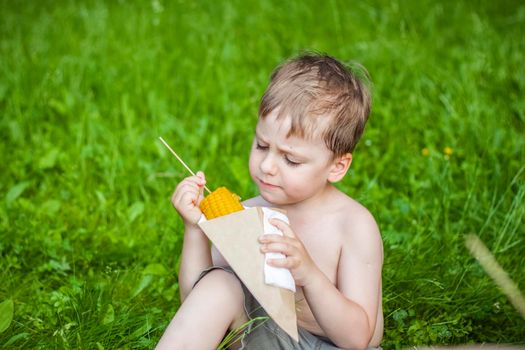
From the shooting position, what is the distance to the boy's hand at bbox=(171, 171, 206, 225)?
227 cm

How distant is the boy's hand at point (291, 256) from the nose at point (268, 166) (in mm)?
210

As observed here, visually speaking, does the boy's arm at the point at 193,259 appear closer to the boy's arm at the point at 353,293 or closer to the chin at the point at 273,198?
the chin at the point at 273,198

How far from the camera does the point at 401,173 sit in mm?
3682

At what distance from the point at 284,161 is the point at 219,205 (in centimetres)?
21

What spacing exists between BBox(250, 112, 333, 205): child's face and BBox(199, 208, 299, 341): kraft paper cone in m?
0.17

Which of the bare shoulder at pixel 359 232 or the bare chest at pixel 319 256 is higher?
the bare shoulder at pixel 359 232

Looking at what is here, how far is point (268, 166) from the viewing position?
7.18 feet

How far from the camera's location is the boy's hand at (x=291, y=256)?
203 cm

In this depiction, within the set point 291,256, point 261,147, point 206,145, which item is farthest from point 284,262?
point 206,145

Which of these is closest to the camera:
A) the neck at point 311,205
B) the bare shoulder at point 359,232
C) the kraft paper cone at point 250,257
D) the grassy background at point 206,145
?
the kraft paper cone at point 250,257

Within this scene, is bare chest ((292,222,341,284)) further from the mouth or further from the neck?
the mouth

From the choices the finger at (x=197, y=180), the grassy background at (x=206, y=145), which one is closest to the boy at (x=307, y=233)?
the finger at (x=197, y=180)

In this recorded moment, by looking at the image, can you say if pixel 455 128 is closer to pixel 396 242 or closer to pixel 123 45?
pixel 396 242

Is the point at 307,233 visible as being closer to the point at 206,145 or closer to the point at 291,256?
the point at 291,256
